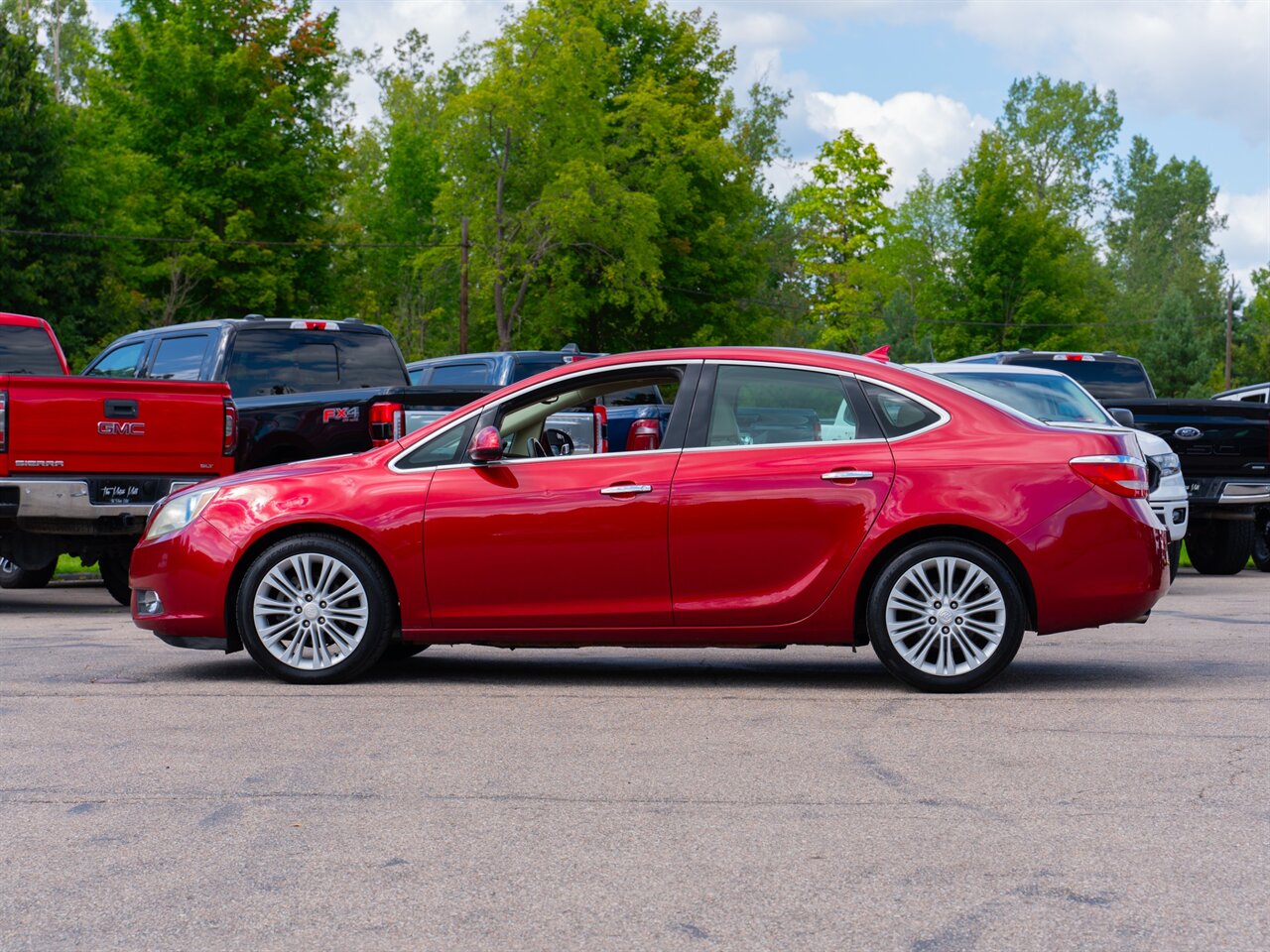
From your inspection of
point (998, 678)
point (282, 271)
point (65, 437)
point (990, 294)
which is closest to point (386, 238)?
point (282, 271)

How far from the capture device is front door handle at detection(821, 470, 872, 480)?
7.76m

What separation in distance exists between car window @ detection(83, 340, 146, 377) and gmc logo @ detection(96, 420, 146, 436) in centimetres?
317

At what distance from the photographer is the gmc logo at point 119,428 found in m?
11.7

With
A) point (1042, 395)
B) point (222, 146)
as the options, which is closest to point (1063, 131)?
point (222, 146)

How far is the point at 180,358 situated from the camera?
14.4 metres

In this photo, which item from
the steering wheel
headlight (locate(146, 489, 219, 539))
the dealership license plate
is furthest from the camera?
the dealership license plate

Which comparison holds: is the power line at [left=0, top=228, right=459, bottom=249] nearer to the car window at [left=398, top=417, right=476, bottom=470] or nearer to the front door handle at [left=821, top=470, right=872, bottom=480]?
the car window at [left=398, top=417, right=476, bottom=470]

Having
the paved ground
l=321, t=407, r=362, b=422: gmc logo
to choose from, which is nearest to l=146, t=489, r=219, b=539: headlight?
the paved ground

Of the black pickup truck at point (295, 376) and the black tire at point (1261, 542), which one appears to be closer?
the black pickup truck at point (295, 376)

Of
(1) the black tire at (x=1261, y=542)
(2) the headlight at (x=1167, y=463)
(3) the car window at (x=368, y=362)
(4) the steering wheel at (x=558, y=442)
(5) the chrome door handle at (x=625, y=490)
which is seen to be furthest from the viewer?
(1) the black tire at (x=1261, y=542)

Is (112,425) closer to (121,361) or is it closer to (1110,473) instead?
(121,361)

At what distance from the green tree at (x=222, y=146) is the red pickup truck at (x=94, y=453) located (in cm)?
3432

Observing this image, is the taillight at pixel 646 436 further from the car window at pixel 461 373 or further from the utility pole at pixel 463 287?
the utility pole at pixel 463 287

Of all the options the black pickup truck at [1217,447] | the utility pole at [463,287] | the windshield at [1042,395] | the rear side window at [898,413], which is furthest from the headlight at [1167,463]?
the utility pole at [463,287]
